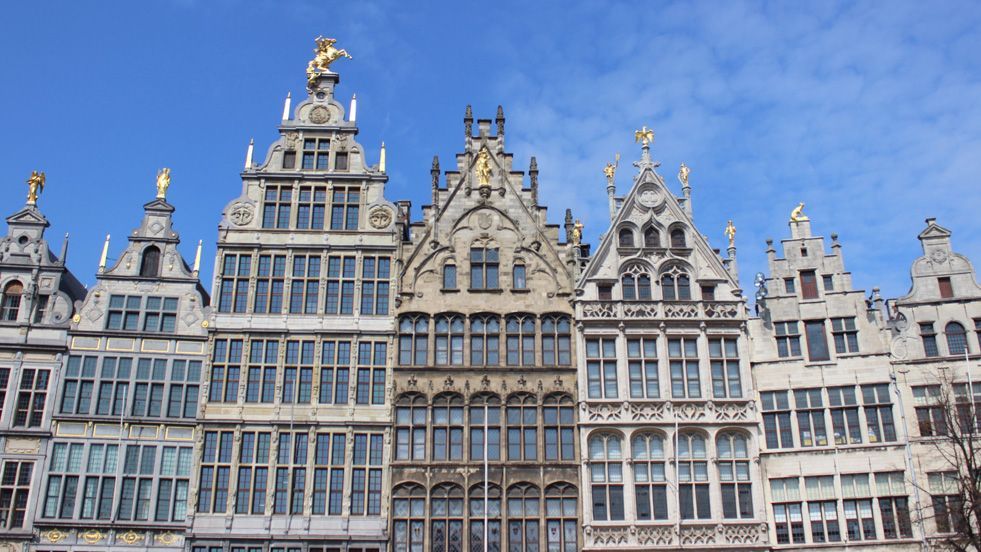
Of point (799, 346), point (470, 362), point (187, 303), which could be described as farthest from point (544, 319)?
point (187, 303)

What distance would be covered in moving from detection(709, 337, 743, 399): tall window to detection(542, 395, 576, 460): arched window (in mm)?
5382

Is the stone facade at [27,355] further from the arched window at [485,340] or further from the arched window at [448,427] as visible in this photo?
the arched window at [485,340]

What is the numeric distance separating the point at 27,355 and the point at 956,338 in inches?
1330

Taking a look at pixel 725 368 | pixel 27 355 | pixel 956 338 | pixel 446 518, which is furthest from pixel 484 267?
pixel 956 338

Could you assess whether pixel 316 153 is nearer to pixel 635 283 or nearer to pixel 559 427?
pixel 635 283

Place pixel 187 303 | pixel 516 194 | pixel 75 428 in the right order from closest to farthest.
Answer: pixel 75 428, pixel 187 303, pixel 516 194

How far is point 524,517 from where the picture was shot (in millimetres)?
33031

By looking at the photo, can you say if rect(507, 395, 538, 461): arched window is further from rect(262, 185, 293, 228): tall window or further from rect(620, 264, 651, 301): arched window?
rect(262, 185, 293, 228): tall window

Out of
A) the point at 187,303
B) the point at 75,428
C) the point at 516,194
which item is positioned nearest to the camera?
the point at 75,428

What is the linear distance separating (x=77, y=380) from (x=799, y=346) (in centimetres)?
2630

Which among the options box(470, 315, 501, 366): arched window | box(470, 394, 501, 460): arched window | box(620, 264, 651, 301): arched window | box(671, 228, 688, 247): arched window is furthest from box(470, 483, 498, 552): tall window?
box(671, 228, 688, 247): arched window

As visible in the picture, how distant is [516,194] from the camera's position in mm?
38156

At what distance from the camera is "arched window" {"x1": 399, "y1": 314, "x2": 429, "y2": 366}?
3528cm

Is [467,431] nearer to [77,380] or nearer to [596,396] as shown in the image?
[596,396]
